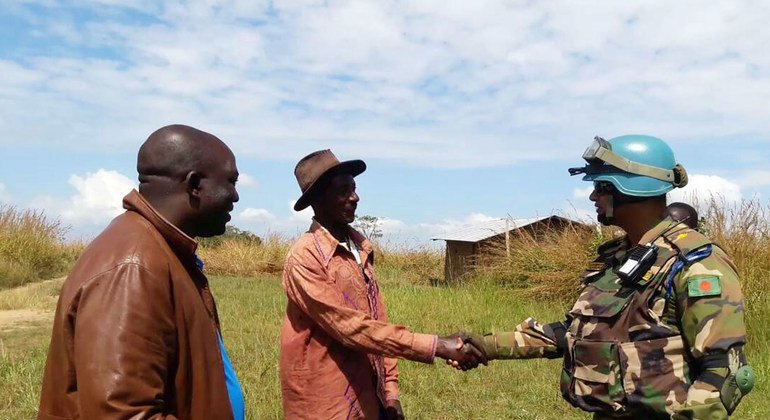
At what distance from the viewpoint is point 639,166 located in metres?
2.64

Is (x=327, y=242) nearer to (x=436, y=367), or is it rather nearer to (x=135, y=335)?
(x=135, y=335)

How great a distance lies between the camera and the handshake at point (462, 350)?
10.6 feet

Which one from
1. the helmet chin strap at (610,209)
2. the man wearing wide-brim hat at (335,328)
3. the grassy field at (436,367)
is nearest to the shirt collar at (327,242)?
Answer: the man wearing wide-brim hat at (335,328)

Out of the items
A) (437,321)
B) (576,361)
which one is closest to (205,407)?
(576,361)

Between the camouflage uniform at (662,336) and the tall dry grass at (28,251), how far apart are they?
49.7 ft

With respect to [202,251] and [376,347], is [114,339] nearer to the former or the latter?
[376,347]

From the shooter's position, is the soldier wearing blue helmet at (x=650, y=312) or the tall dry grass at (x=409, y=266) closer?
the soldier wearing blue helmet at (x=650, y=312)

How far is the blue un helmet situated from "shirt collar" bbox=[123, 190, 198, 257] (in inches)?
68.1

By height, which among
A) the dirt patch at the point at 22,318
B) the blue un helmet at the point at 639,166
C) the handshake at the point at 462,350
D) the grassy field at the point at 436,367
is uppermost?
the blue un helmet at the point at 639,166

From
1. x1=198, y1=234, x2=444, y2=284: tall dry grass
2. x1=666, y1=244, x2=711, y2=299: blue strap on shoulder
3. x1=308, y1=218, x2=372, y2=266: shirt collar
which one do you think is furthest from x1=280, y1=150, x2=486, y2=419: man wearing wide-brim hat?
x1=198, y1=234, x2=444, y2=284: tall dry grass

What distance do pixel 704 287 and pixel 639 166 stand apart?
22.3 inches

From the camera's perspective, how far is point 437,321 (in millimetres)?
9000

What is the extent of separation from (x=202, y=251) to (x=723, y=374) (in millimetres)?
18762

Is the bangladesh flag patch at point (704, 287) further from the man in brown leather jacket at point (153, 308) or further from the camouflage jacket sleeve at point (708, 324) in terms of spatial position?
the man in brown leather jacket at point (153, 308)
